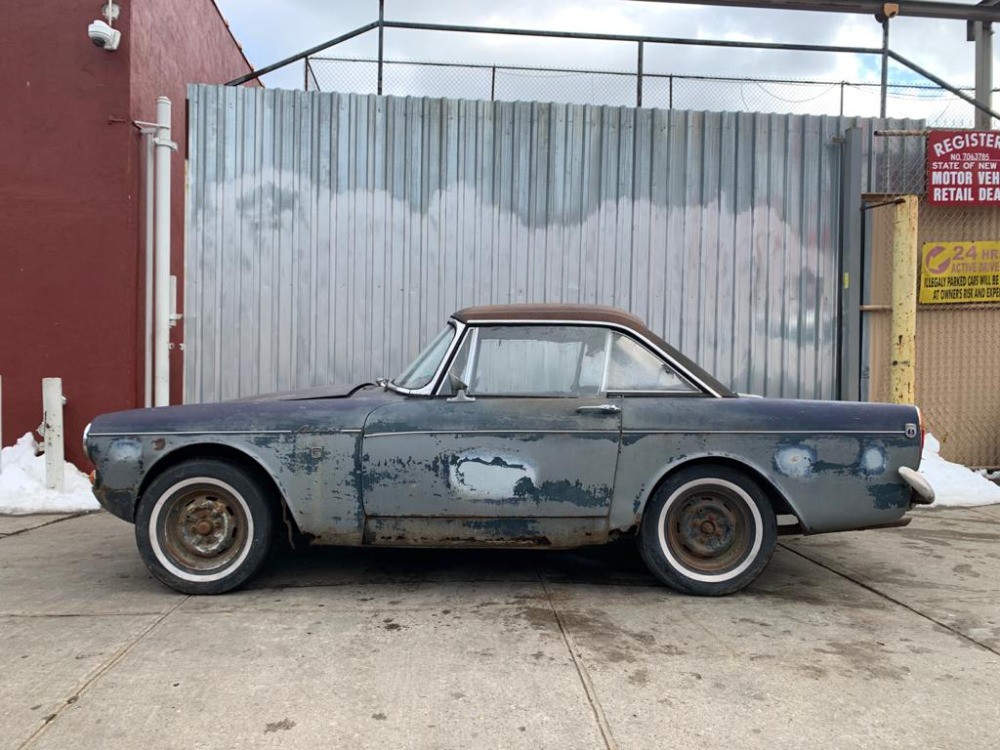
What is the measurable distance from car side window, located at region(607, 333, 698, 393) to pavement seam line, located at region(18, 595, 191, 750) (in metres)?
2.61

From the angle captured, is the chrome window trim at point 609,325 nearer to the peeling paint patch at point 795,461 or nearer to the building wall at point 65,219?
the peeling paint patch at point 795,461

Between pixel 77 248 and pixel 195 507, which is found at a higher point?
pixel 77 248

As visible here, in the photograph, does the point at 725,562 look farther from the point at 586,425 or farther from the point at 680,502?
the point at 586,425

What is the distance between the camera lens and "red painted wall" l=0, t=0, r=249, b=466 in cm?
655

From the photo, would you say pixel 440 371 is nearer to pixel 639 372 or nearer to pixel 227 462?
pixel 639 372

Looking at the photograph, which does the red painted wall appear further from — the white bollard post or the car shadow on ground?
the car shadow on ground

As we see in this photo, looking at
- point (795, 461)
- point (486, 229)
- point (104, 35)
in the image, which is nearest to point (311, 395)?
point (795, 461)

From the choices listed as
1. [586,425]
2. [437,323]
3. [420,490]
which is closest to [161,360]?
[437,323]

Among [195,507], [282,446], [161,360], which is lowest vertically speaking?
[195,507]

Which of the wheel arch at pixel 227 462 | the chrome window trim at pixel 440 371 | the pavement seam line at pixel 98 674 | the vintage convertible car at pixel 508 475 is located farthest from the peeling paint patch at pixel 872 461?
the pavement seam line at pixel 98 674

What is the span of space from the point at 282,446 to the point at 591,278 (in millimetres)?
4599

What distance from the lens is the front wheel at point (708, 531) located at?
12.7 ft

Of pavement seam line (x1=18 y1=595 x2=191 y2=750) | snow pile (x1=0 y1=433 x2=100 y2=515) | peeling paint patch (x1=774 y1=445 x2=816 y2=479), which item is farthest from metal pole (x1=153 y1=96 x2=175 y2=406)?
peeling paint patch (x1=774 y1=445 x2=816 y2=479)

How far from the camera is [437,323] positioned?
24.8 ft
